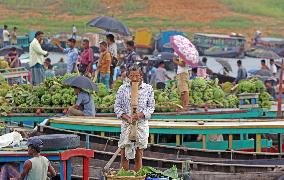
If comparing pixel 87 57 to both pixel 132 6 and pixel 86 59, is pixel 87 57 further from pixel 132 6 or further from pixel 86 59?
pixel 132 6

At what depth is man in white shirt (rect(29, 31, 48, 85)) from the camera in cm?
2011

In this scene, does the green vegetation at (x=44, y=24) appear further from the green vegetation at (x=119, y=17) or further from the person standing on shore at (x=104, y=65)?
the person standing on shore at (x=104, y=65)

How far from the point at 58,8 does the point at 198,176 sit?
4901 cm

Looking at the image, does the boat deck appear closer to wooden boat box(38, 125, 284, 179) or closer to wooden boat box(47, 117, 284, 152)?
wooden boat box(47, 117, 284, 152)

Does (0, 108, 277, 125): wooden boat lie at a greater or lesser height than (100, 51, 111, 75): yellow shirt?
lesser

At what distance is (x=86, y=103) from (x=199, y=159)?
2.33m

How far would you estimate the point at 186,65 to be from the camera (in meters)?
18.9

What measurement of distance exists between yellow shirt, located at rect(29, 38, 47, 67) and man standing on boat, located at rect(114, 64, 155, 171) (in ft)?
25.4

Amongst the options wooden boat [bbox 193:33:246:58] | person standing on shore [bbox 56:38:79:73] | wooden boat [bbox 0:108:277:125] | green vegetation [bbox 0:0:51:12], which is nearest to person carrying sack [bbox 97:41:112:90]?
person standing on shore [bbox 56:38:79:73]

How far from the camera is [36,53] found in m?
20.2

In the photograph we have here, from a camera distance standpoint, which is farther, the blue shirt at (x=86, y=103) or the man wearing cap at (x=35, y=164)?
the blue shirt at (x=86, y=103)

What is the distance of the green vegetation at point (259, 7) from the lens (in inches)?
2557

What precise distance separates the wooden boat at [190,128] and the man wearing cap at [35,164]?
451cm

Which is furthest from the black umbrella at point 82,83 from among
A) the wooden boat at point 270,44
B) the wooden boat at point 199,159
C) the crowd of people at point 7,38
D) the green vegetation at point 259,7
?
the green vegetation at point 259,7
